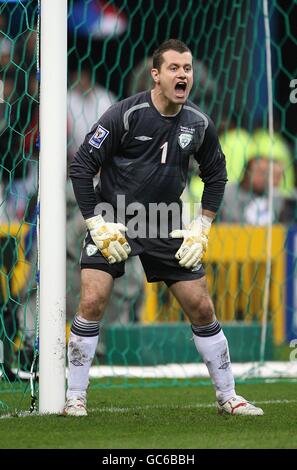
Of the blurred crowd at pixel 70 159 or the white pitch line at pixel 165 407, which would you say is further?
the blurred crowd at pixel 70 159

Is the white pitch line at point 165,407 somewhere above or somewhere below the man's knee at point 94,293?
below

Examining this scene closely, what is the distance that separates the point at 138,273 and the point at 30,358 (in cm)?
219

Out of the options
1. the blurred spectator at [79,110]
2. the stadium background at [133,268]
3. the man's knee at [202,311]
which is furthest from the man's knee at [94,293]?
the blurred spectator at [79,110]

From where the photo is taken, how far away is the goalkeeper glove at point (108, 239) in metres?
5.65

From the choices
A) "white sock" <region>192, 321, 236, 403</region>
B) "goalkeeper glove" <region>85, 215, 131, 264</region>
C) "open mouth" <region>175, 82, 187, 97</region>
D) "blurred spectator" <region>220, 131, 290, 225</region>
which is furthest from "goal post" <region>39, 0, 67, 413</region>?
"blurred spectator" <region>220, 131, 290, 225</region>

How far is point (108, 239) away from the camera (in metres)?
5.65

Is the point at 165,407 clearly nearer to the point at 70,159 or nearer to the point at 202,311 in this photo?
the point at 202,311

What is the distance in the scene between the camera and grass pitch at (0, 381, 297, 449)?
4812 mm

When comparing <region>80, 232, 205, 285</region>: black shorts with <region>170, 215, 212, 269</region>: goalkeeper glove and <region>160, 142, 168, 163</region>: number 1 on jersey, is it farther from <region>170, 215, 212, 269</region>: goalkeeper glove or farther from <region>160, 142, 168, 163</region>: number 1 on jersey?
<region>160, 142, 168, 163</region>: number 1 on jersey

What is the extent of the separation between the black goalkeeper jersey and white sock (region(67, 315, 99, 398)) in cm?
54

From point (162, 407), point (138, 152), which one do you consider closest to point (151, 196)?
point (138, 152)

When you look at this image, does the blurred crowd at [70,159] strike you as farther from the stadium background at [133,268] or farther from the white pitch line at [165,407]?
the white pitch line at [165,407]

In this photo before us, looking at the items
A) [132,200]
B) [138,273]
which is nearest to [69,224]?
[138,273]
